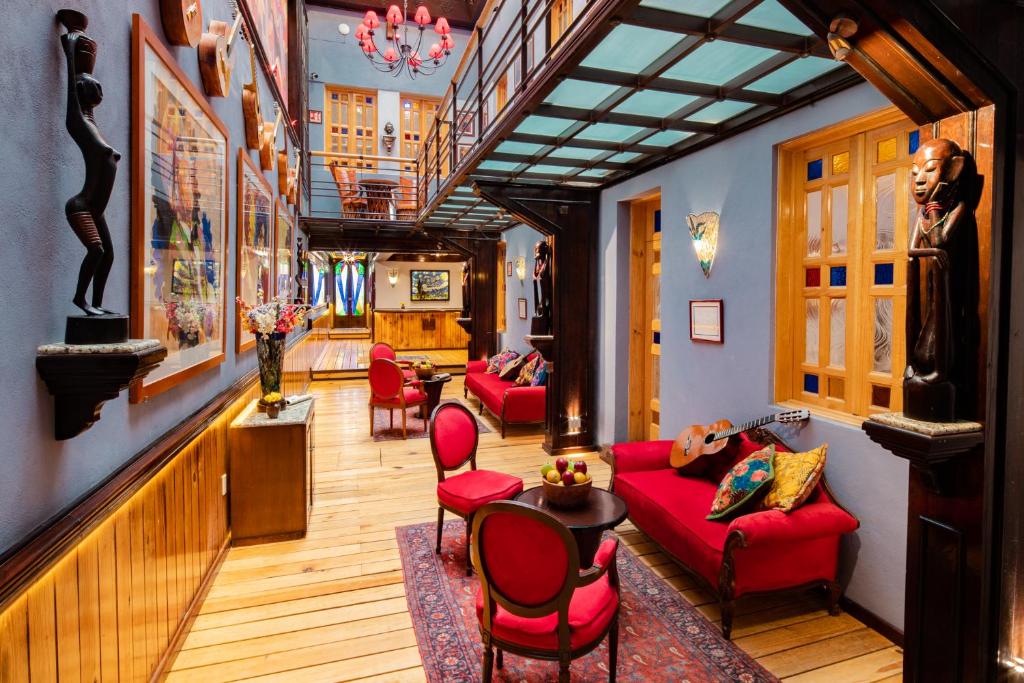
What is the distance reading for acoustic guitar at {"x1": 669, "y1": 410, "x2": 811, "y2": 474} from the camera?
11.5 feet

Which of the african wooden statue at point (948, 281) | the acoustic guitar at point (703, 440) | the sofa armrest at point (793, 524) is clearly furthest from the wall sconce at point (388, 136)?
the african wooden statue at point (948, 281)

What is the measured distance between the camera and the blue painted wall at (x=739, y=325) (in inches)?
110

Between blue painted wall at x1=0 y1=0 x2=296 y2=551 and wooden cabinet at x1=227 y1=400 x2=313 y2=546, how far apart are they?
1.75 metres

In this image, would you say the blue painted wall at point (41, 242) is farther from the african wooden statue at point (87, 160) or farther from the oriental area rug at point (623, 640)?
the oriental area rug at point (623, 640)

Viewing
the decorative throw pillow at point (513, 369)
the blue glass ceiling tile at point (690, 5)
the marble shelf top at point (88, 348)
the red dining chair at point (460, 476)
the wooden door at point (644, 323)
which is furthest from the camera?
the decorative throw pillow at point (513, 369)

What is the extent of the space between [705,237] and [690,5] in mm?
1996

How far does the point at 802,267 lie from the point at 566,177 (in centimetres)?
282

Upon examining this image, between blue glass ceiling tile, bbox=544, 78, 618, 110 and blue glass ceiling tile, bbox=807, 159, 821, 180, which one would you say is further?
blue glass ceiling tile, bbox=807, 159, 821, 180

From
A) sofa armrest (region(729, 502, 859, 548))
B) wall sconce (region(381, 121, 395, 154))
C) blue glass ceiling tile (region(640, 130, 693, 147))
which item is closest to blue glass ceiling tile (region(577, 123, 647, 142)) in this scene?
blue glass ceiling tile (region(640, 130, 693, 147))

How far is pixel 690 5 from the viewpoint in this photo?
7.65 ft

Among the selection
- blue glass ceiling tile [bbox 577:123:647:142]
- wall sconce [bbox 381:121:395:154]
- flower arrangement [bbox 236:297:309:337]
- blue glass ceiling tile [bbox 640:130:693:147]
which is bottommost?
flower arrangement [bbox 236:297:309:337]

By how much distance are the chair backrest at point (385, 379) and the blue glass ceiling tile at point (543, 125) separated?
11.7ft

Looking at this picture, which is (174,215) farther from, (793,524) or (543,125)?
(793,524)

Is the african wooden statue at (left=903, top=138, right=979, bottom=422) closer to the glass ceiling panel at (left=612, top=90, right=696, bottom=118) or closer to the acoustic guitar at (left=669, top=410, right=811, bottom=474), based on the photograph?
the acoustic guitar at (left=669, top=410, right=811, bottom=474)
